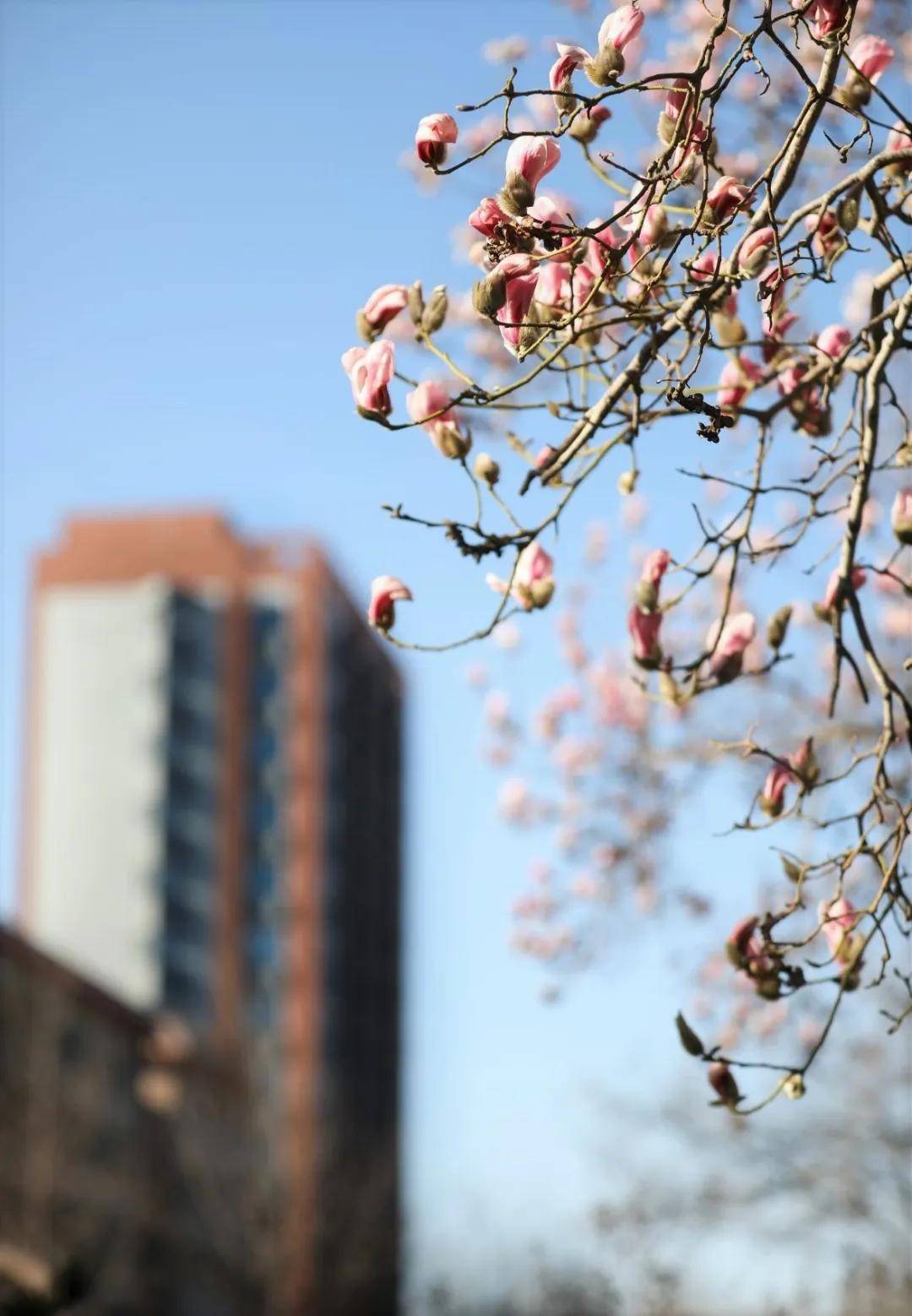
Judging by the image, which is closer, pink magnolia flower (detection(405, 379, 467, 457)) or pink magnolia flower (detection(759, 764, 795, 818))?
pink magnolia flower (detection(405, 379, 467, 457))

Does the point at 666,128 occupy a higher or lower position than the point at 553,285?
higher

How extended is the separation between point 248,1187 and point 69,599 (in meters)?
28.4

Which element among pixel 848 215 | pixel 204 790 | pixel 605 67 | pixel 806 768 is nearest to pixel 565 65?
pixel 605 67

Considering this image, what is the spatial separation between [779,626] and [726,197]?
2.52 feet

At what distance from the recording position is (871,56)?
8.28 feet

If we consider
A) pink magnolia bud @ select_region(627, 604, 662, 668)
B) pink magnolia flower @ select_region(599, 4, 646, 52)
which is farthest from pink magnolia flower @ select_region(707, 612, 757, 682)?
pink magnolia flower @ select_region(599, 4, 646, 52)

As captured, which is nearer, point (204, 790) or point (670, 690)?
point (670, 690)

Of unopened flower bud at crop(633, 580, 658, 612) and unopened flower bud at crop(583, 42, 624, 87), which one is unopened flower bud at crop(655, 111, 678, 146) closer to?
unopened flower bud at crop(583, 42, 624, 87)

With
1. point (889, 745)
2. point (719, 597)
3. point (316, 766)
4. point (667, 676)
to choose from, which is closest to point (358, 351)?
point (667, 676)

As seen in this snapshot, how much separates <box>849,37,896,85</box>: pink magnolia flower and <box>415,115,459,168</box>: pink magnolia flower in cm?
A: 58

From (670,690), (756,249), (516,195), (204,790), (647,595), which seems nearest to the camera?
(516,195)

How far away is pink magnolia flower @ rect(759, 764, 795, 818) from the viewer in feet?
9.30

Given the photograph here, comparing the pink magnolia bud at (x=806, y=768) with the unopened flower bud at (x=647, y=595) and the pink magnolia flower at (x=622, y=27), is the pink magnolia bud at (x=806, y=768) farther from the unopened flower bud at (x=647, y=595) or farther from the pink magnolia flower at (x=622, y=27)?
the pink magnolia flower at (x=622, y=27)

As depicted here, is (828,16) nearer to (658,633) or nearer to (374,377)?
(374,377)
